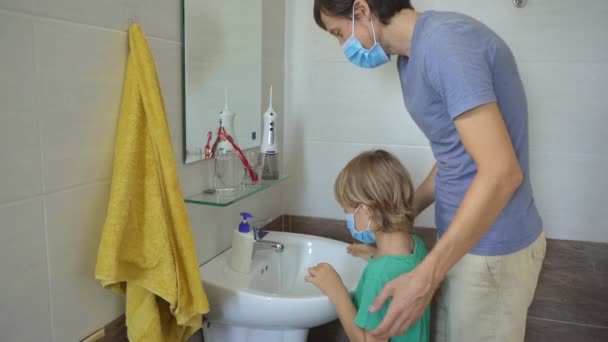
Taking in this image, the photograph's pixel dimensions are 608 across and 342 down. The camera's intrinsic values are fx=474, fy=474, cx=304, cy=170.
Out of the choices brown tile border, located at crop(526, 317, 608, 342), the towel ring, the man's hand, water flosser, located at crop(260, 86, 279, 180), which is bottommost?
brown tile border, located at crop(526, 317, 608, 342)

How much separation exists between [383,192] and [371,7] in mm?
422

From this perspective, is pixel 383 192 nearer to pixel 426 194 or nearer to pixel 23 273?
pixel 426 194

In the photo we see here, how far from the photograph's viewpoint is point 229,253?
1.40m

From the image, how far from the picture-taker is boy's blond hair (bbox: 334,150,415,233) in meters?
1.12

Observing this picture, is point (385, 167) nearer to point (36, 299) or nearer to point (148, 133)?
point (148, 133)

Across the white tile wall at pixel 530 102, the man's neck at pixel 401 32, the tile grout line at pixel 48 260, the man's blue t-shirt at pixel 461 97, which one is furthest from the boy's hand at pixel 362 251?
the tile grout line at pixel 48 260

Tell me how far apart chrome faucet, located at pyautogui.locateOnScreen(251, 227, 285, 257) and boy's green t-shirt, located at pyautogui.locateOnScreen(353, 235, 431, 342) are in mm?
317

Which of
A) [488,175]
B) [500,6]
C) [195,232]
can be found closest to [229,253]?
[195,232]

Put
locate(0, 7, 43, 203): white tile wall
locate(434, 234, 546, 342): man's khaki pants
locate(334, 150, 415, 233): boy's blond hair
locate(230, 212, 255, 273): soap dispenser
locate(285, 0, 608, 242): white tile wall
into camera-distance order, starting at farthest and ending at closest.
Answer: locate(285, 0, 608, 242): white tile wall
locate(230, 212, 255, 273): soap dispenser
locate(334, 150, 415, 233): boy's blond hair
locate(434, 234, 546, 342): man's khaki pants
locate(0, 7, 43, 203): white tile wall

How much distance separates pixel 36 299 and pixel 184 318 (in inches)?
11.1

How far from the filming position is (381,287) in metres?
1.04

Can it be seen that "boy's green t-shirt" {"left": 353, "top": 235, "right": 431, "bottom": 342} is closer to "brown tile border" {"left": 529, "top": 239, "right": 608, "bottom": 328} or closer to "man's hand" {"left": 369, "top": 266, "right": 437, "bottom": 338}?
"man's hand" {"left": 369, "top": 266, "right": 437, "bottom": 338}

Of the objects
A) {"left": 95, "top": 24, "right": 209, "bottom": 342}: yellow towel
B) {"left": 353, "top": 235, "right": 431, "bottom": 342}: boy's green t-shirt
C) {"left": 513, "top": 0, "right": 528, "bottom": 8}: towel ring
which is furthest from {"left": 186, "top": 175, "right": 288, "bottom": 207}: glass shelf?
{"left": 513, "top": 0, "right": 528, "bottom": 8}: towel ring

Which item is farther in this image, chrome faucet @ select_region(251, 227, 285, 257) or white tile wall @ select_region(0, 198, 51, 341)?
chrome faucet @ select_region(251, 227, 285, 257)
